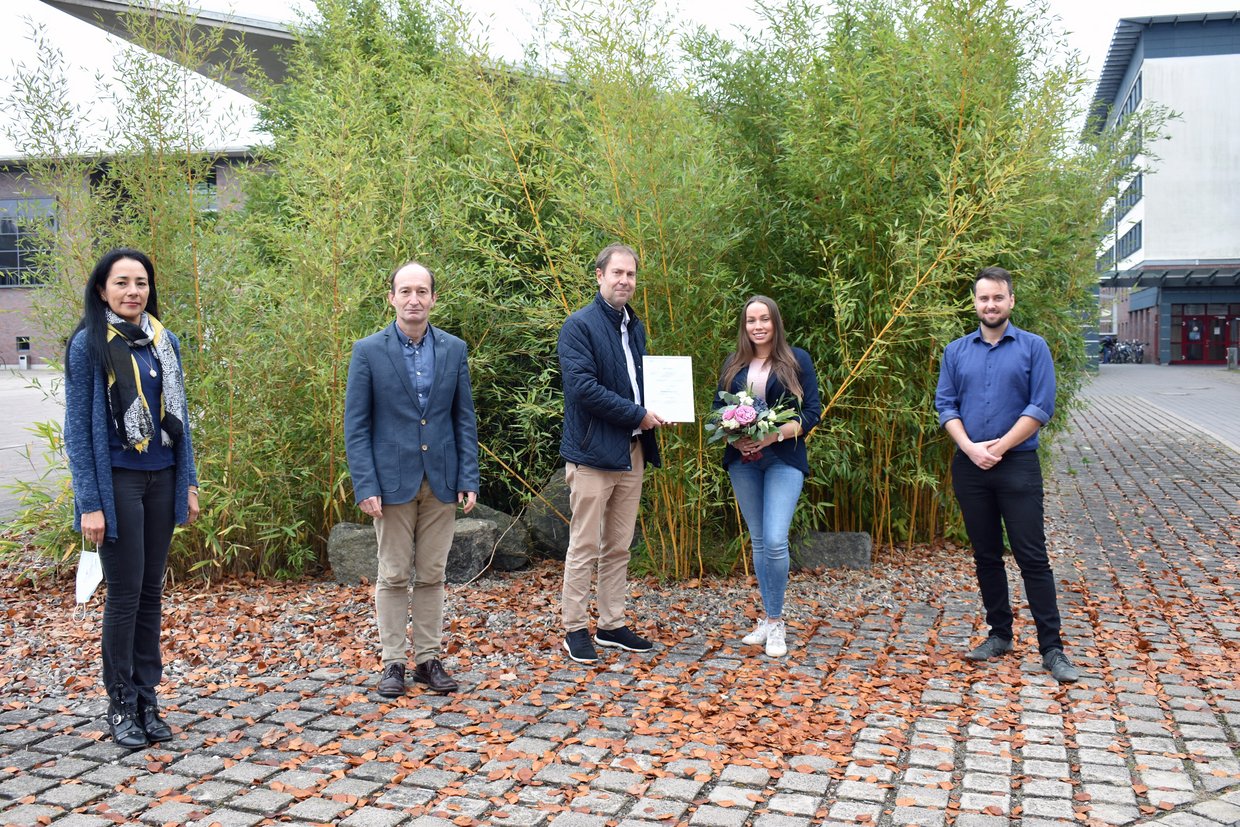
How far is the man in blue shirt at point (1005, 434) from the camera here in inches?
144

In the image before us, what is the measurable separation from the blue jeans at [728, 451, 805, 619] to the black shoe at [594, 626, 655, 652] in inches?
20.4

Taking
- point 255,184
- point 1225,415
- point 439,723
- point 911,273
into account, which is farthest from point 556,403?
point 1225,415

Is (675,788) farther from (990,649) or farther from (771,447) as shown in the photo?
(990,649)

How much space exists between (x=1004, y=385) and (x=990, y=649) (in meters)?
1.04

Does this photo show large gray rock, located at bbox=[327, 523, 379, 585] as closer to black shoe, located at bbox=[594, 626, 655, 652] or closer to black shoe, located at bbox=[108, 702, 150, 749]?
black shoe, located at bbox=[594, 626, 655, 652]

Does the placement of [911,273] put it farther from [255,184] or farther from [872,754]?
[255,184]

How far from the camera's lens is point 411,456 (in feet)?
11.5

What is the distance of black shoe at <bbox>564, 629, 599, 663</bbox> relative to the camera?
3.95 m

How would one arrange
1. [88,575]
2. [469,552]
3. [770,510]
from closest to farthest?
1. [88,575]
2. [770,510]
3. [469,552]

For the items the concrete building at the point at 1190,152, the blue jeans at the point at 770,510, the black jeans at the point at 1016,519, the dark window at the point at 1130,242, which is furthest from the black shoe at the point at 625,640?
the dark window at the point at 1130,242

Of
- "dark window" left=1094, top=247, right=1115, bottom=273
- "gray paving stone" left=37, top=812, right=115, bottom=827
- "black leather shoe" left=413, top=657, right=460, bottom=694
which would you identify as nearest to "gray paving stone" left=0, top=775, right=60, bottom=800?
"gray paving stone" left=37, top=812, right=115, bottom=827

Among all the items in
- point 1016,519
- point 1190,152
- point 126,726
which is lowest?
point 126,726

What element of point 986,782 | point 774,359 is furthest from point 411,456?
point 986,782

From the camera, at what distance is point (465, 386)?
3713mm
